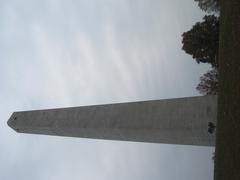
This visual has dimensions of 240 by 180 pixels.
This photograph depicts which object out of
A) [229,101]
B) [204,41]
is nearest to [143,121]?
[229,101]

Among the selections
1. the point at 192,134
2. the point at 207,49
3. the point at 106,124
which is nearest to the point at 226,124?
the point at 192,134

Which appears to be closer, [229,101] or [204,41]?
[229,101]

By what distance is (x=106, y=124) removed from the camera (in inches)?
648

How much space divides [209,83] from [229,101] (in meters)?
19.7

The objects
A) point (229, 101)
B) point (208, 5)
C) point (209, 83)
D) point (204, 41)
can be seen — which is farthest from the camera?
point (208, 5)

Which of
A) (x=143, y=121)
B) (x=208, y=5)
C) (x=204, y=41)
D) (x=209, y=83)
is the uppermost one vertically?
(x=208, y=5)

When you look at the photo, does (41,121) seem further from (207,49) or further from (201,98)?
(207,49)

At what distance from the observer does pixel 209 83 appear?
32719 mm

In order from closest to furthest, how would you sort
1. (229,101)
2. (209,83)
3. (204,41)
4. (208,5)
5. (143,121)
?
(229,101) < (143,121) < (204,41) < (209,83) < (208,5)

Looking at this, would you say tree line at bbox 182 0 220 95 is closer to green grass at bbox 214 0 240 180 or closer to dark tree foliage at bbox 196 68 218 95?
dark tree foliage at bbox 196 68 218 95

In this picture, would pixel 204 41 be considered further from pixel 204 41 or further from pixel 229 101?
pixel 229 101

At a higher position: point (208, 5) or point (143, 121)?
point (208, 5)

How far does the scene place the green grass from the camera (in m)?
12.5

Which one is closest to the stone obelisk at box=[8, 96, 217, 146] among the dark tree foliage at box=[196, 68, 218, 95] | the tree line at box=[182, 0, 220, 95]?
the tree line at box=[182, 0, 220, 95]
